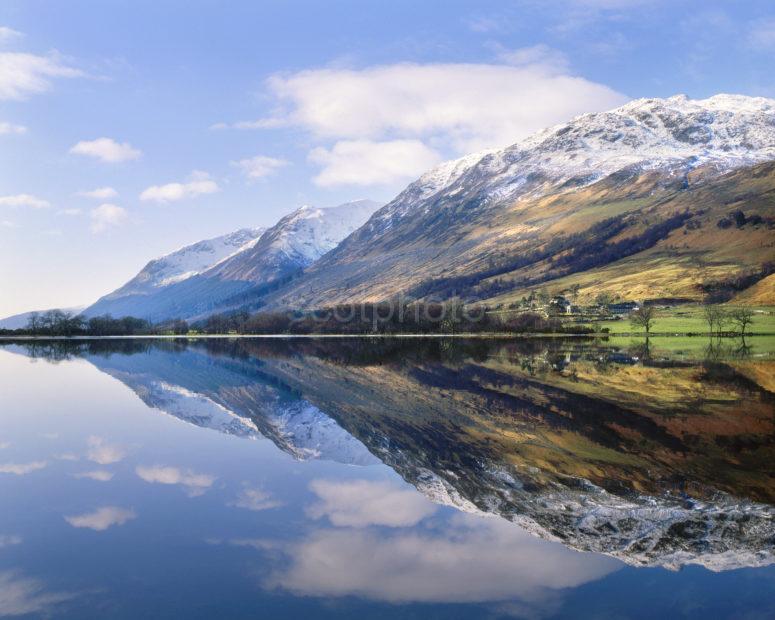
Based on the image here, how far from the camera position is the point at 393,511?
17.8 m

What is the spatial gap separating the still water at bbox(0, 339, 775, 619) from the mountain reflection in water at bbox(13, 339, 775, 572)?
4.7 inches

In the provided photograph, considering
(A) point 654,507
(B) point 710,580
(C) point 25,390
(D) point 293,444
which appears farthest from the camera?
(C) point 25,390

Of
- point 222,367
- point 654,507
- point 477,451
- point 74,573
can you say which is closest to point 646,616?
point 654,507

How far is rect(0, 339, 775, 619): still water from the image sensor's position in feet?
40.1

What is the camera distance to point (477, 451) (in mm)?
24500

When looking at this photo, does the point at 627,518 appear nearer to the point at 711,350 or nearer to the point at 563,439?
the point at 563,439

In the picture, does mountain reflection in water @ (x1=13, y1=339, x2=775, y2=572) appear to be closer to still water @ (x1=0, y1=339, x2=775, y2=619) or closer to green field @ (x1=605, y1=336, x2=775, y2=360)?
still water @ (x1=0, y1=339, x2=775, y2=619)

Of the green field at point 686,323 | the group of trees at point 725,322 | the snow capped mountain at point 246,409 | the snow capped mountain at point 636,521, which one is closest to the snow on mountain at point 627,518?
the snow capped mountain at point 636,521

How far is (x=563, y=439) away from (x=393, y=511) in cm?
1118

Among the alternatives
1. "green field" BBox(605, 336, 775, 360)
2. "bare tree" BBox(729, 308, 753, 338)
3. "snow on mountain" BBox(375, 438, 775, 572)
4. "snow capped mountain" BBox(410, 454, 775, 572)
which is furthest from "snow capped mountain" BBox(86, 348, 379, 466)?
"bare tree" BBox(729, 308, 753, 338)

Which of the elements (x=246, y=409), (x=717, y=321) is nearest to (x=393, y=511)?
(x=246, y=409)

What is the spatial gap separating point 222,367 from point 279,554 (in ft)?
198

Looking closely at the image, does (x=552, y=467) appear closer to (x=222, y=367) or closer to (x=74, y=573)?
(x=74, y=573)

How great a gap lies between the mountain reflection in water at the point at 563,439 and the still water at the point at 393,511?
121 mm
